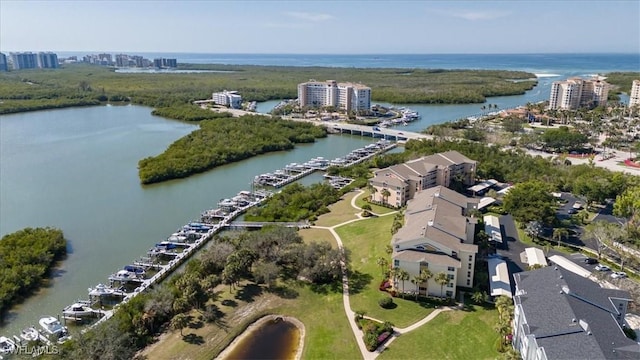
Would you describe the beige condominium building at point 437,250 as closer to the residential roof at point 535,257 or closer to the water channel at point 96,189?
the residential roof at point 535,257

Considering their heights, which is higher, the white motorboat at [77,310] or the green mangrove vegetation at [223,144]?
the green mangrove vegetation at [223,144]

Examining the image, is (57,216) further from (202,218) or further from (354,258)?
(354,258)

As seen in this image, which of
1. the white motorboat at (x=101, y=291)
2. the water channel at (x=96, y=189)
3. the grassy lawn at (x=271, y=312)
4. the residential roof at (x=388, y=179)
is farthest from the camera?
the residential roof at (x=388, y=179)

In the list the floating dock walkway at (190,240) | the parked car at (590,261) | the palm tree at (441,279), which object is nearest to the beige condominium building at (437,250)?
the palm tree at (441,279)

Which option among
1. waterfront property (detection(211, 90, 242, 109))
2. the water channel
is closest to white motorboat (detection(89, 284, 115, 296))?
the water channel

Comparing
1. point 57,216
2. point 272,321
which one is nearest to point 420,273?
point 272,321

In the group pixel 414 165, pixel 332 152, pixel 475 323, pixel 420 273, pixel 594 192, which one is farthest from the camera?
pixel 332 152

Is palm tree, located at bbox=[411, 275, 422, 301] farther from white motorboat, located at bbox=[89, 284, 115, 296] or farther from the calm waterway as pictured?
the calm waterway
